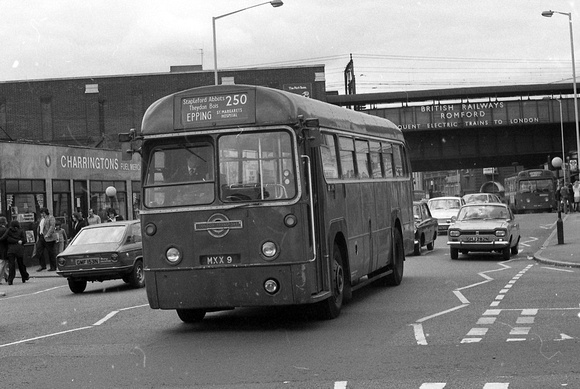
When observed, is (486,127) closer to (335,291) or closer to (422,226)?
(422,226)

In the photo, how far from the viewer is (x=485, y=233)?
84.0 feet

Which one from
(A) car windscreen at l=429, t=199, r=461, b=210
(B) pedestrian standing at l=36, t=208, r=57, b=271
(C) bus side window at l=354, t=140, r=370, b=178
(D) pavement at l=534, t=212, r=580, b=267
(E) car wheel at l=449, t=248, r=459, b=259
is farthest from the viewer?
(A) car windscreen at l=429, t=199, r=461, b=210

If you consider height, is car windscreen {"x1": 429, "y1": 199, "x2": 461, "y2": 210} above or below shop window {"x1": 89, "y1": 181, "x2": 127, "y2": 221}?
below

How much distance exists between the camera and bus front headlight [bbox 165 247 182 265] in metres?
12.1

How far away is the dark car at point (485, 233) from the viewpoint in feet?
83.7

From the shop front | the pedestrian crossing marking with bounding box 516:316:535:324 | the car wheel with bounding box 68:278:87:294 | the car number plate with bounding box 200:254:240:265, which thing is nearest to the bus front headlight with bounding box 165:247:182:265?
the car number plate with bounding box 200:254:240:265

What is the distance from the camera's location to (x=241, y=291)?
1187cm

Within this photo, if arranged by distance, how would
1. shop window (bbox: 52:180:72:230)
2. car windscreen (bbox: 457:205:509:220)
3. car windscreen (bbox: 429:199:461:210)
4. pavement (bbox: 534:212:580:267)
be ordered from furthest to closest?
car windscreen (bbox: 429:199:461:210)
shop window (bbox: 52:180:72:230)
car windscreen (bbox: 457:205:509:220)
pavement (bbox: 534:212:580:267)

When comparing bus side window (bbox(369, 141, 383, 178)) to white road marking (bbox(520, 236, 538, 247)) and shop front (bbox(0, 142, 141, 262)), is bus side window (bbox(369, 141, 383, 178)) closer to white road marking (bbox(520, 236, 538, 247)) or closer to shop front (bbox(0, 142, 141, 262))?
white road marking (bbox(520, 236, 538, 247))

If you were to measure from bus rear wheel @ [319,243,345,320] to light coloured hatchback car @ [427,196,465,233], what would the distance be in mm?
27074

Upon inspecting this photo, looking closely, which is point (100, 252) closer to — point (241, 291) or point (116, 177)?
point (241, 291)

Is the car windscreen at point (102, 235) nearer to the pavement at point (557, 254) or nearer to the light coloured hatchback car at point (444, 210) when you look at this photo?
the pavement at point (557, 254)

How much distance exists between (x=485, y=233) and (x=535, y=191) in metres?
43.6

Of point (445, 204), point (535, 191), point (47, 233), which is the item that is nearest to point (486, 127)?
point (535, 191)
